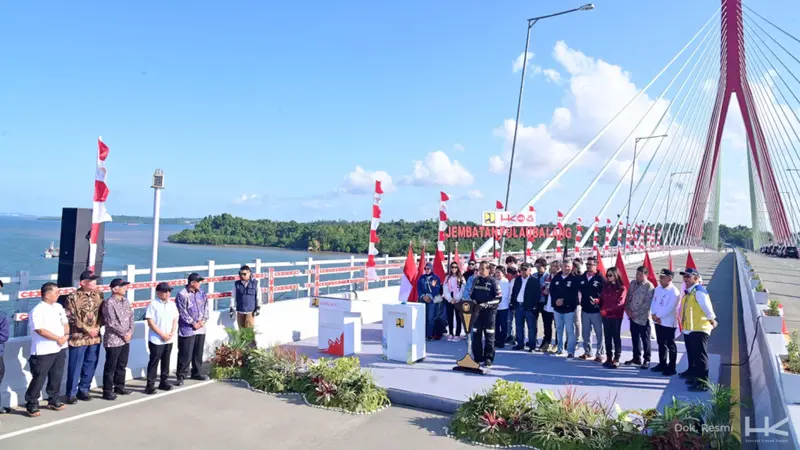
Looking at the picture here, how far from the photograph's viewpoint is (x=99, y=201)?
322 inches

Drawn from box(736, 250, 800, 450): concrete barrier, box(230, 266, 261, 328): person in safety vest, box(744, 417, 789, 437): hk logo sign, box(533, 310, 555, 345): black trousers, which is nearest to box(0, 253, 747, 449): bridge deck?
box(736, 250, 800, 450): concrete barrier

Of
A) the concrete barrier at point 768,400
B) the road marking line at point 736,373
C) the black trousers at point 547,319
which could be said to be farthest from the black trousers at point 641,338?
the black trousers at point 547,319

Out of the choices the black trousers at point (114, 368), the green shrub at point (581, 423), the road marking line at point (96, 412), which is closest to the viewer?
the green shrub at point (581, 423)

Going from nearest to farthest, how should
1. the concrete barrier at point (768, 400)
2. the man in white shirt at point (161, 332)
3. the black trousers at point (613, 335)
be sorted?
the concrete barrier at point (768, 400) < the man in white shirt at point (161, 332) < the black trousers at point (613, 335)

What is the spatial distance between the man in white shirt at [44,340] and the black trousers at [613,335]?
756 cm

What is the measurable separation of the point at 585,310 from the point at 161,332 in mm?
6443

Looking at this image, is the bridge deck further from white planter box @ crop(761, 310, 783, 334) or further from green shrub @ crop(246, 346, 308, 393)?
white planter box @ crop(761, 310, 783, 334)

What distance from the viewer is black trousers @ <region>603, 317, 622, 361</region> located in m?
8.58

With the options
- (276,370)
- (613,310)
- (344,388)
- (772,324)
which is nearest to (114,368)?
(276,370)

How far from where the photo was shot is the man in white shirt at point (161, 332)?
7312 mm

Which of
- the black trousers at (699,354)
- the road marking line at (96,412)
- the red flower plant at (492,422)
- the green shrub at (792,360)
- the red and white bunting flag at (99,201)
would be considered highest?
the red and white bunting flag at (99,201)

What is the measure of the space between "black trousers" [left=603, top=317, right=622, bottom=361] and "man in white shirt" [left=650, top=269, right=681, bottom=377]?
0.59 meters

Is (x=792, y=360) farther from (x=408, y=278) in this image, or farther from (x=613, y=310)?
(x=408, y=278)

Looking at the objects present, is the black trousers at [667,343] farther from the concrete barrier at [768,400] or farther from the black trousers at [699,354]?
the concrete barrier at [768,400]
